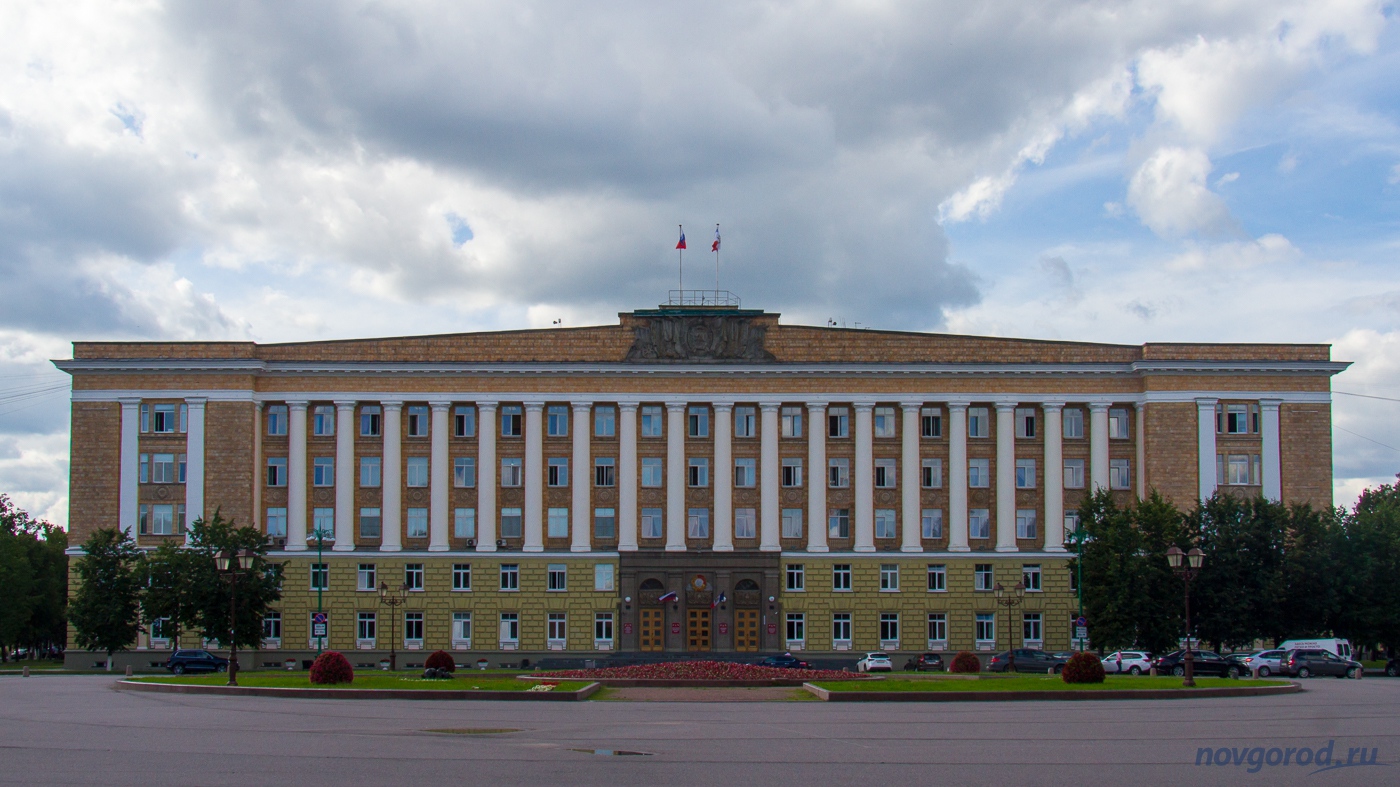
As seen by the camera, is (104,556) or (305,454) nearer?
(104,556)

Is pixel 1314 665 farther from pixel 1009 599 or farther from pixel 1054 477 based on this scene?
pixel 1054 477

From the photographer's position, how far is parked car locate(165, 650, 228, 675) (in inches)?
2381

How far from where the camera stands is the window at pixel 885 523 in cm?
7406

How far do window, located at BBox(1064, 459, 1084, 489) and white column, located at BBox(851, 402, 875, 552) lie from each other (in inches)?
440

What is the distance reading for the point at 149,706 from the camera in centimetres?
3475

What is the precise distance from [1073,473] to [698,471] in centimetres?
A: 2158

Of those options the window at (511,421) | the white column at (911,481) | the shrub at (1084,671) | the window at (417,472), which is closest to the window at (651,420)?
the window at (511,421)

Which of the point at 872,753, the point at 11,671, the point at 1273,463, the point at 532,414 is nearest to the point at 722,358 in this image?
the point at 532,414

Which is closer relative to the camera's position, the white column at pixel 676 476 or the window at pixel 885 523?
the white column at pixel 676 476

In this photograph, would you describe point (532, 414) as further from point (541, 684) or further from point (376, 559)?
point (541, 684)

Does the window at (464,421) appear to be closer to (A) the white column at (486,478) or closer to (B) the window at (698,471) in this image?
(A) the white column at (486,478)

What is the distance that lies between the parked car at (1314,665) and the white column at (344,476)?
1894 inches

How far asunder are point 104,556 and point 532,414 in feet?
76.9

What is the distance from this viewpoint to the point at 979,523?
74.4 m
